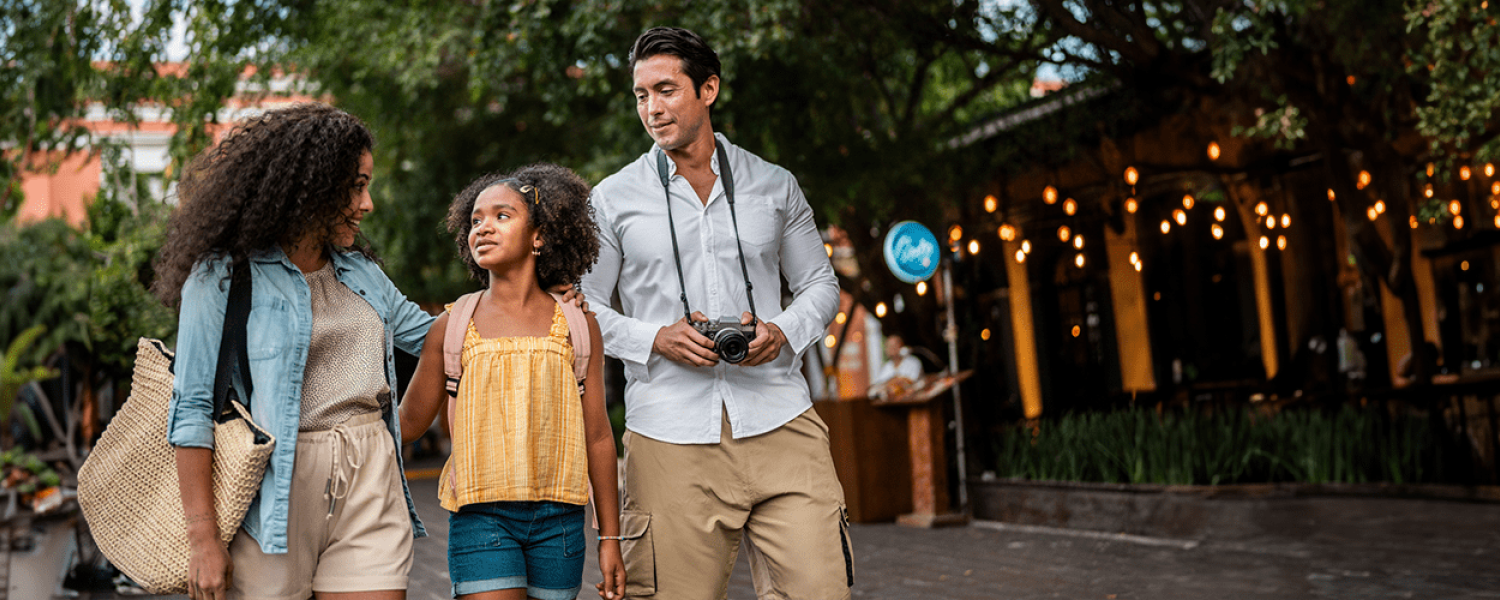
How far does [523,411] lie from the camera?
2.80m

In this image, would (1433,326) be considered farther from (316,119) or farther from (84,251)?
(84,251)

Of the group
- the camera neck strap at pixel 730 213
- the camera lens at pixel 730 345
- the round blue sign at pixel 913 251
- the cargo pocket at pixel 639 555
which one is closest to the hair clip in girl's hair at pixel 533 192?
the camera neck strap at pixel 730 213

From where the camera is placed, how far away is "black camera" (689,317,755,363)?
2875 mm

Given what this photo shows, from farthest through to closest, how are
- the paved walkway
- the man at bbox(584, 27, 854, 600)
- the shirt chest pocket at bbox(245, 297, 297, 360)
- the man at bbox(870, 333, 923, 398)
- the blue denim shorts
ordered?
the man at bbox(870, 333, 923, 398), the paved walkway, the man at bbox(584, 27, 854, 600), the blue denim shorts, the shirt chest pocket at bbox(245, 297, 297, 360)

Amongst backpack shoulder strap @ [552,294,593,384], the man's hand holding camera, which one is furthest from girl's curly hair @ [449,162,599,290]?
Answer: the man's hand holding camera

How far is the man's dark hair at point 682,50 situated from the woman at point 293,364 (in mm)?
724

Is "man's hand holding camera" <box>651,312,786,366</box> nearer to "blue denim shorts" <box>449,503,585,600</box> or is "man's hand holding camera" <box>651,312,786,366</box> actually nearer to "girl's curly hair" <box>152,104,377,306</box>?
"blue denim shorts" <box>449,503,585,600</box>

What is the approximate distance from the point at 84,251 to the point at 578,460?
17.9 m

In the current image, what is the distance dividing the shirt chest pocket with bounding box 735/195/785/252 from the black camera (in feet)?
0.94

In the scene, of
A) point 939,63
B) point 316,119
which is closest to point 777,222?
point 316,119

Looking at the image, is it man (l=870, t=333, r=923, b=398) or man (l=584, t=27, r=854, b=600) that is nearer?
man (l=584, t=27, r=854, b=600)

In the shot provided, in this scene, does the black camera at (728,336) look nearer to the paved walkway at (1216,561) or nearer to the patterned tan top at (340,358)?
the patterned tan top at (340,358)

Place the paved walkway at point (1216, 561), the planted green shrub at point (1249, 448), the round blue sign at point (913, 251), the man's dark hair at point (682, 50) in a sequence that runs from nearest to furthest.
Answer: the man's dark hair at point (682, 50), the paved walkway at point (1216, 561), the planted green shrub at point (1249, 448), the round blue sign at point (913, 251)

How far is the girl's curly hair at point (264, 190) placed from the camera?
2592mm
